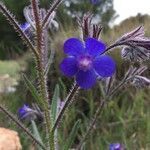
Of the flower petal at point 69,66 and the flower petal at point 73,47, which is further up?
the flower petal at point 73,47

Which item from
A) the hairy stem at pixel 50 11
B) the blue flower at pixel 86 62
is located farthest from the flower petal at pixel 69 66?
the hairy stem at pixel 50 11

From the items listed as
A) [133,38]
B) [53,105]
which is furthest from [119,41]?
[53,105]

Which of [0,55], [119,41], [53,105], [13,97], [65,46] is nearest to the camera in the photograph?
[65,46]

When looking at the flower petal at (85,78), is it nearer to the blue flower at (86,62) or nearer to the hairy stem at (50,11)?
the blue flower at (86,62)

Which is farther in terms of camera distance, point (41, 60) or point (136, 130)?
point (136, 130)

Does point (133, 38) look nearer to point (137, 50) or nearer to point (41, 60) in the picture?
point (137, 50)

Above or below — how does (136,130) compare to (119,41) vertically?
below

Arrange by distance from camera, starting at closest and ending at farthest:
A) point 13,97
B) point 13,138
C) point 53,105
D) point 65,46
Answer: point 65,46
point 53,105
point 13,138
point 13,97
